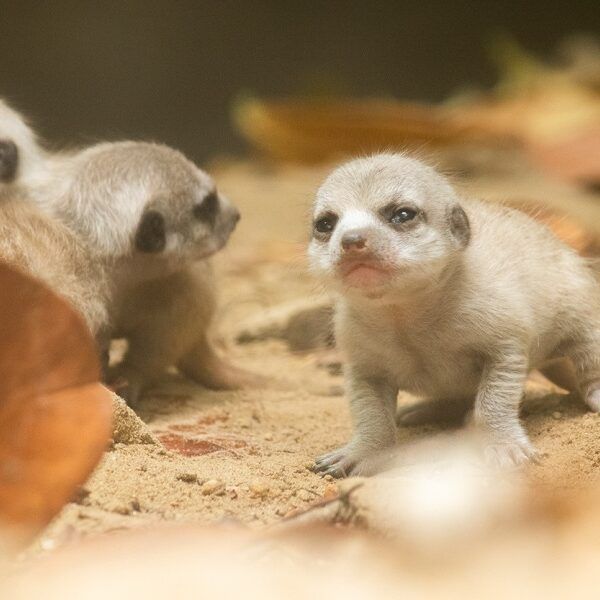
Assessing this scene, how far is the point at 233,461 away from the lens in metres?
3.18

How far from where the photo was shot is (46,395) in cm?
220

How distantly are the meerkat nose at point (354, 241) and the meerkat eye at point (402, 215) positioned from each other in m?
0.19

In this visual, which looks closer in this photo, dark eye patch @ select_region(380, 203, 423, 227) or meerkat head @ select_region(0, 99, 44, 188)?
dark eye patch @ select_region(380, 203, 423, 227)

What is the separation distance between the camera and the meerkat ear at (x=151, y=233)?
397 centimetres

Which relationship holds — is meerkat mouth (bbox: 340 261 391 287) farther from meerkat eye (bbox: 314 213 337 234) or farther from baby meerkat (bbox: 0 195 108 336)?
baby meerkat (bbox: 0 195 108 336)

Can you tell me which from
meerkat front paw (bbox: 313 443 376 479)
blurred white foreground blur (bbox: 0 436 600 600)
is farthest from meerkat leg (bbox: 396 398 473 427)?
blurred white foreground blur (bbox: 0 436 600 600)

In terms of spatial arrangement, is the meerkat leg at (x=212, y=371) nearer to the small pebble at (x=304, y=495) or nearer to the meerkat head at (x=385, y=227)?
the meerkat head at (x=385, y=227)

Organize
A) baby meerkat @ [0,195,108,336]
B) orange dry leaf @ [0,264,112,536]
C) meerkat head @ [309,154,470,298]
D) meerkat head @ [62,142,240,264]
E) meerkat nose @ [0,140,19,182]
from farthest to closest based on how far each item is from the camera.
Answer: meerkat nose @ [0,140,19,182] → meerkat head @ [62,142,240,264] → baby meerkat @ [0,195,108,336] → meerkat head @ [309,154,470,298] → orange dry leaf @ [0,264,112,536]

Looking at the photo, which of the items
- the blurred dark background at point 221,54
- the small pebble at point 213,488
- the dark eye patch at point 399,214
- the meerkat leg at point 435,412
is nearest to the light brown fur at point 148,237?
the meerkat leg at point 435,412

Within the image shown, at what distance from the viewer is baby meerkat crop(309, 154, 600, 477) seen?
10.1ft

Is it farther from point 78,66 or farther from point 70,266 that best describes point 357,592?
point 78,66

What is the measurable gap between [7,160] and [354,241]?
1.80 meters

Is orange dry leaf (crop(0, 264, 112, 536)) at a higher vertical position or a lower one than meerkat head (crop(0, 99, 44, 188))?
lower

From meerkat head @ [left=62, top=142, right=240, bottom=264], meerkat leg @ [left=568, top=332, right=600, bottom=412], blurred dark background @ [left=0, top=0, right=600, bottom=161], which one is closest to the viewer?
meerkat leg @ [left=568, top=332, right=600, bottom=412]
